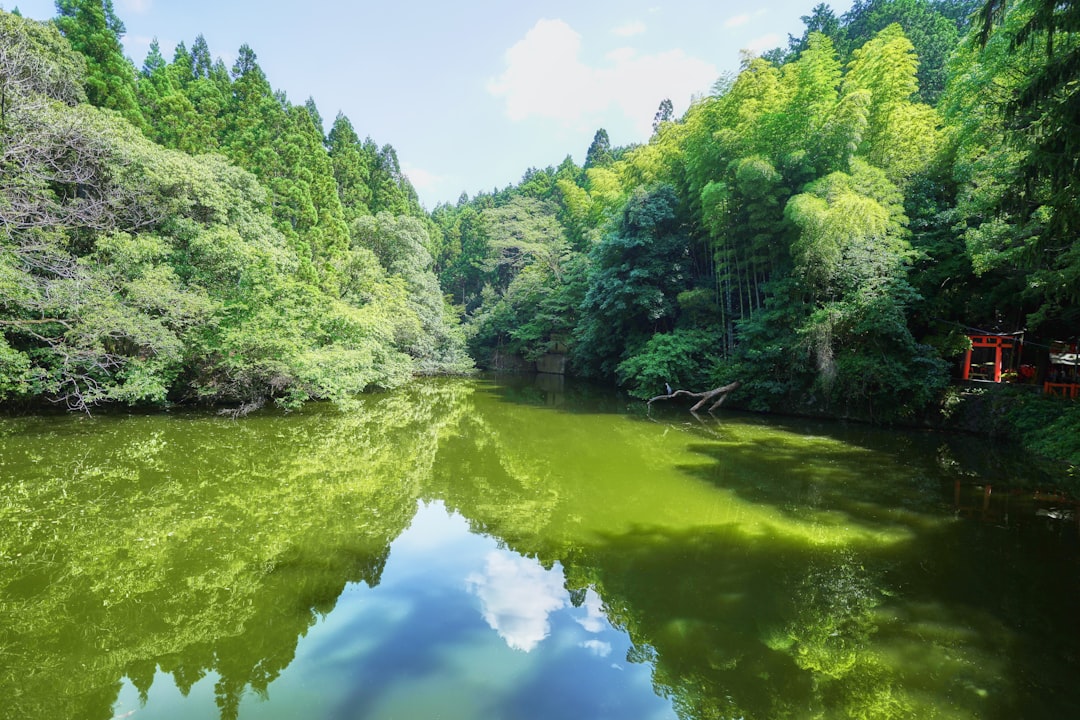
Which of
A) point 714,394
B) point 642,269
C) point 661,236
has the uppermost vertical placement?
point 661,236

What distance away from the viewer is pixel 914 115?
1184 centimetres

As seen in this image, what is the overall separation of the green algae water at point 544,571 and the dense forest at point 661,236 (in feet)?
8.36

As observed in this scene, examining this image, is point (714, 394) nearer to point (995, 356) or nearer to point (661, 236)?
point (995, 356)

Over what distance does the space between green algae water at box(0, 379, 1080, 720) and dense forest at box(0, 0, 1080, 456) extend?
2549mm

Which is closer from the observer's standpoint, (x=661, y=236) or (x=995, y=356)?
(x=995, y=356)

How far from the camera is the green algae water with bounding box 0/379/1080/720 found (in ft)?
8.21

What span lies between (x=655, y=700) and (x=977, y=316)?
12518mm

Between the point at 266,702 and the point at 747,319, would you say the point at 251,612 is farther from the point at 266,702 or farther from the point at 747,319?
the point at 747,319

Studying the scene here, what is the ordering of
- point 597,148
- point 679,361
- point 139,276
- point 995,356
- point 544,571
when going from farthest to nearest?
point 597,148 < point 679,361 < point 995,356 < point 139,276 < point 544,571

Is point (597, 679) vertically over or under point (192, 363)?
under

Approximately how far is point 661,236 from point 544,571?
1387 centimetres

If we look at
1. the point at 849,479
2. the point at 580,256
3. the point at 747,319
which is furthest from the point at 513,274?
the point at 849,479

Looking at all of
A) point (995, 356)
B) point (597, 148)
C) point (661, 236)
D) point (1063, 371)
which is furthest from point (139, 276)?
point (597, 148)

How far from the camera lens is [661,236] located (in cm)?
1612
